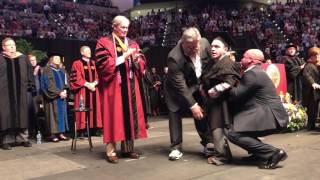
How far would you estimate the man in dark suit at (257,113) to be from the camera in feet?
17.8

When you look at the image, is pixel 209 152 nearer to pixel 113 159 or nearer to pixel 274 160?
pixel 274 160

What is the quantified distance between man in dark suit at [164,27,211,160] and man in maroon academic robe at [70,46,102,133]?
301 centimetres

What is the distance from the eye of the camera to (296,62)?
998 centimetres

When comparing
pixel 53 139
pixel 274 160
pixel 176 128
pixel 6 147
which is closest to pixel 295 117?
pixel 176 128

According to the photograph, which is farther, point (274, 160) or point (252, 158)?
point (252, 158)

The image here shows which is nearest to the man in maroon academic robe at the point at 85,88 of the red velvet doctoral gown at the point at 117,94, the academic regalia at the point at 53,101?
the academic regalia at the point at 53,101

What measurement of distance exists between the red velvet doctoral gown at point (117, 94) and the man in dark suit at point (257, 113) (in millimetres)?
1324

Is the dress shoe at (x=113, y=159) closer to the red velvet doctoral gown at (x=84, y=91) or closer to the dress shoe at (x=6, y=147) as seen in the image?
the dress shoe at (x=6, y=147)

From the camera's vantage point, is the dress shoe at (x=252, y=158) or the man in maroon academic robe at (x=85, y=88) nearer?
the dress shoe at (x=252, y=158)

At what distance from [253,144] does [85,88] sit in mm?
4357

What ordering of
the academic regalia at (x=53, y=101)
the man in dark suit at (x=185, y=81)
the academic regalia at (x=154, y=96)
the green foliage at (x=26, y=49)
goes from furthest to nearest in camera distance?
the academic regalia at (x=154, y=96) < the green foliage at (x=26, y=49) < the academic regalia at (x=53, y=101) < the man in dark suit at (x=185, y=81)

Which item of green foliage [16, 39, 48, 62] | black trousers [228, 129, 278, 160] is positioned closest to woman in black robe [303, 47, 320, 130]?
black trousers [228, 129, 278, 160]

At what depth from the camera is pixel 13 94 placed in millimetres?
7777

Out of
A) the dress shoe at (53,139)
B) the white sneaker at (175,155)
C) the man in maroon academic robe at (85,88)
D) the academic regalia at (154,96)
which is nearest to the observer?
the white sneaker at (175,155)
